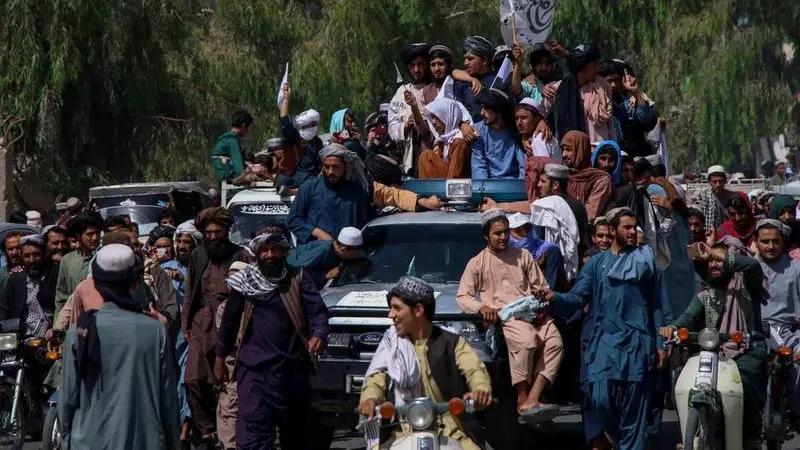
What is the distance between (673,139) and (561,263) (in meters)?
35.2

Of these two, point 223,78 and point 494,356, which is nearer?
point 494,356

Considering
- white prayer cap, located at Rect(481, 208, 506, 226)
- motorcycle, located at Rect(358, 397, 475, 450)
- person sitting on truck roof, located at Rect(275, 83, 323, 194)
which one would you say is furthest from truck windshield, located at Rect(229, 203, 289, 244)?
motorcycle, located at Rect(358, 397, 475, 450)

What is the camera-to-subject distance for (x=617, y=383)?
475 inches

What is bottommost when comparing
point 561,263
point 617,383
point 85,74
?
point 617,383

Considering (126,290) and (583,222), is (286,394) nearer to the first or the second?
(126,290)

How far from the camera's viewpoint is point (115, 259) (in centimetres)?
884

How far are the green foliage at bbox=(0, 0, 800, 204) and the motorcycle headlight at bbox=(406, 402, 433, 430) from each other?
20.5 m

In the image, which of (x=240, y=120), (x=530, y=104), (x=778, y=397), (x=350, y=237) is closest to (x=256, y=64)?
(x=240, y=120)

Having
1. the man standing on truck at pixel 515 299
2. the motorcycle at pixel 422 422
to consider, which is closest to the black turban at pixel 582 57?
the man standing on truck at pixel 515 299

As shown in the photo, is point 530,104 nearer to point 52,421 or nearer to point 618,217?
point 618,217

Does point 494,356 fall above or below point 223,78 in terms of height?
below

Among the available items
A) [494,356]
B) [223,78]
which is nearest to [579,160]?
[494,356]

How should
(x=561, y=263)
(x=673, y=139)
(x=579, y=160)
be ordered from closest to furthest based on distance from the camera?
(x=561, y=263) → (x=579, y=160) → (x=673, y=139)

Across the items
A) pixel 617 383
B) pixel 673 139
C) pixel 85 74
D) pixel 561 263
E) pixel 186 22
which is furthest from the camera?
pixel 673 139
